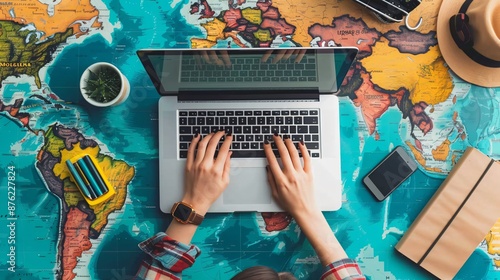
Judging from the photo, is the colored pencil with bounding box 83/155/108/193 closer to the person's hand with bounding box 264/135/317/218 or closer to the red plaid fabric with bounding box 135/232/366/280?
the red plaid fabric with bounding box 135/232/366/280

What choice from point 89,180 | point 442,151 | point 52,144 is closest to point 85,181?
point 89,180

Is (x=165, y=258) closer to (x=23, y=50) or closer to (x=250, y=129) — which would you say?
(x=250, y=129)

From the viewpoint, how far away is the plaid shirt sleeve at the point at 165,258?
3.20 feet

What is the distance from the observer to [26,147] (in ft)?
3.55

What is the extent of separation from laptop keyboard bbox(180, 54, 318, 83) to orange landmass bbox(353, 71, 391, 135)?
0.15m

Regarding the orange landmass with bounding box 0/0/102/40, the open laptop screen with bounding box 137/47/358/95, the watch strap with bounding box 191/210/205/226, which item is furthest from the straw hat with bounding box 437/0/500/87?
the orange landmass with bounding box 0/0/102/40

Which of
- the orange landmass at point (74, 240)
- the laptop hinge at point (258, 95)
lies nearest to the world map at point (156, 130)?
the orange landmass at point (74, 240)

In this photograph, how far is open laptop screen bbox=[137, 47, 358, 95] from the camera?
88 centimetres

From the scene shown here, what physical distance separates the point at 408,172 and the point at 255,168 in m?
0.36

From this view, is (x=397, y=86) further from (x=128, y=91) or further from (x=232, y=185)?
(x=128, y=91)

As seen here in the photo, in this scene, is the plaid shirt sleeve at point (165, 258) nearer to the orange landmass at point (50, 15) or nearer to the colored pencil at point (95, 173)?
the colored pencil at point (95, 173)

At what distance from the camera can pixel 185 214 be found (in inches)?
39.6

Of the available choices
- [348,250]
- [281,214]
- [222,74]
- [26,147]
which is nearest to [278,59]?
[222,74]

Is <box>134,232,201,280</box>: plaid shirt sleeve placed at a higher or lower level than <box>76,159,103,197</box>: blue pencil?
lower
